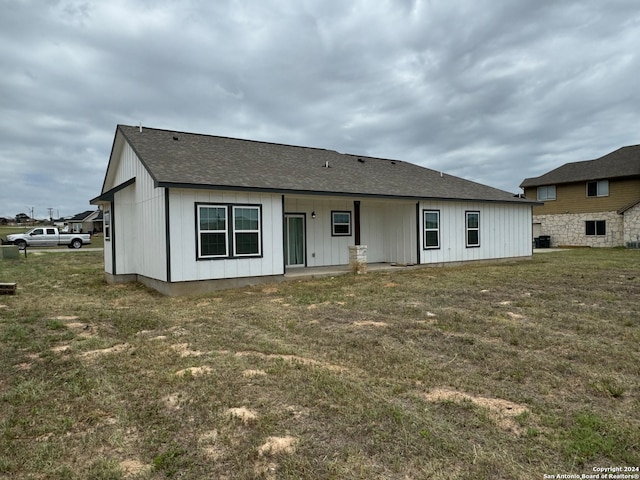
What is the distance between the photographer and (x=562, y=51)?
16.0 m

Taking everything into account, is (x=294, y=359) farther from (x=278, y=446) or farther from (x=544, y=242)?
(x=544, y=242)

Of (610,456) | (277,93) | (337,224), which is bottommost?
(610,456)

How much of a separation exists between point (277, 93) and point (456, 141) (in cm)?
1692

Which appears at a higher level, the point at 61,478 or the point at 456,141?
the point at 456,141

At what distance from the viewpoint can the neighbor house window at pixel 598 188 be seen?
26.5 metres

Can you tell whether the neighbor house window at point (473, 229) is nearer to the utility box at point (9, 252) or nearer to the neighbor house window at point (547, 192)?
the neighbor house window at point (547, 192)

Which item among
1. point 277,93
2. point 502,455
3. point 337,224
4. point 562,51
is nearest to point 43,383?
point 502,455

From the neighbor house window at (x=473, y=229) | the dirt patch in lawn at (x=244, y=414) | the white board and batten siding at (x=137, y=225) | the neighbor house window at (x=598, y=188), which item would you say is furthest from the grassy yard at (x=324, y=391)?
the neighbor house window at (x=598, y=188)

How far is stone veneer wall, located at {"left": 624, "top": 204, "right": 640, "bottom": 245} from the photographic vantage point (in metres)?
24.7

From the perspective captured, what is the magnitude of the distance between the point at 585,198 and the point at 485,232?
16.0 metres

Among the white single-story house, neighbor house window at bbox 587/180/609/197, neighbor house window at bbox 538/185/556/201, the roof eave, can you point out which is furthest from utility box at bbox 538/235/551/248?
the roof eave

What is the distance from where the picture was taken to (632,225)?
82.0 ft

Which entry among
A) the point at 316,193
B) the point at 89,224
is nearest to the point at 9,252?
the point at 316,193

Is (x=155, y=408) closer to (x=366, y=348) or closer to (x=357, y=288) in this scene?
(x=366, y=348)
